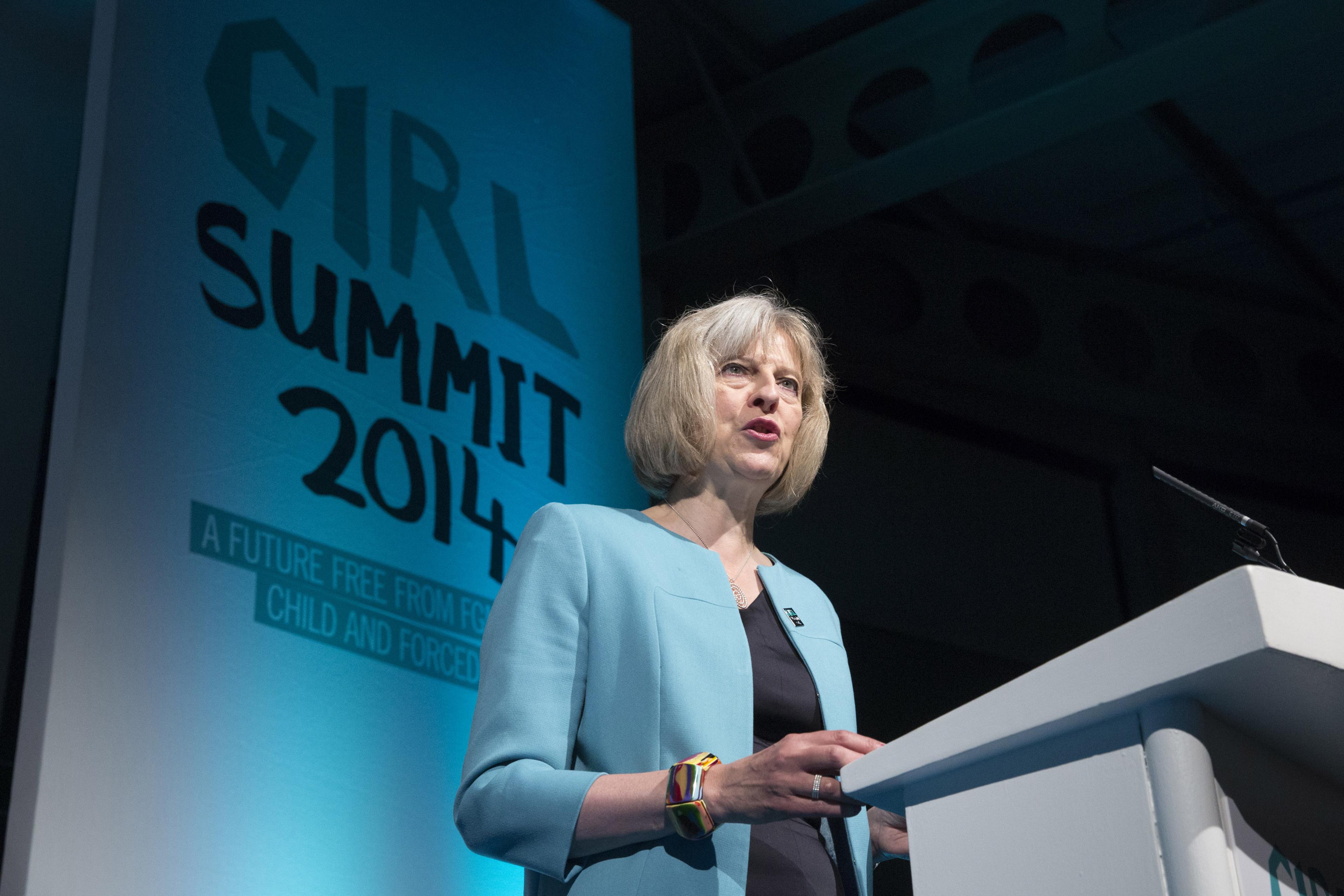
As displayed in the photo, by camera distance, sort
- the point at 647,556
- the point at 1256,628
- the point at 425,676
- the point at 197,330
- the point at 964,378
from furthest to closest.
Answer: the point at 964,378, the point at 425,676, the point at 197,330, the point at 647,556, the point at 1256,628

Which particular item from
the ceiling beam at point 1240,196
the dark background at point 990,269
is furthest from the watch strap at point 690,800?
the ceiling beam at point 1240,196

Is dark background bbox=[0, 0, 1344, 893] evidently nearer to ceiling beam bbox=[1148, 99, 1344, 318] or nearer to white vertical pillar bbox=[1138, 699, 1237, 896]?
ceiling beam bbox=[1148, 99, 1344, 318]

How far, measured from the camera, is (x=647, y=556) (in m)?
1.31

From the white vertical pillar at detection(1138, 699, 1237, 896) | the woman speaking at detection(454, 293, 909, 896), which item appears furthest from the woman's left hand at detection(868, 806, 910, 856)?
the white vertical pillar at detection(1138, 699, 1237, 896)

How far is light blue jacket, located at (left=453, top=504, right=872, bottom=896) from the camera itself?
1088 millimetres

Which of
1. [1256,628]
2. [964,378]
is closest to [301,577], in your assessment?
[1256,628]

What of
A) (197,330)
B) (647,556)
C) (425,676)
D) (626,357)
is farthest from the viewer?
(626,357)

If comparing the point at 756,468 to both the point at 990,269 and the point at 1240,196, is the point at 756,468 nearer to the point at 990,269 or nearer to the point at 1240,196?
the point at 990,269

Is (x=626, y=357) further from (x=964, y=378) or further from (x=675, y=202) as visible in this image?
(x=964, y=378)

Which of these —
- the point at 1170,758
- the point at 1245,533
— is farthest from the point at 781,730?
the point at 1170,758

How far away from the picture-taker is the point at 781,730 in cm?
128

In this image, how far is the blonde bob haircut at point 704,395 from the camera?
1506mm

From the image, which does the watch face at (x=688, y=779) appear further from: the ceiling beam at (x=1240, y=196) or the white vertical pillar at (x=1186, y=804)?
the ceiling beam at (x=1240, y=196)

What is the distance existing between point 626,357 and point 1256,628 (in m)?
2.31
